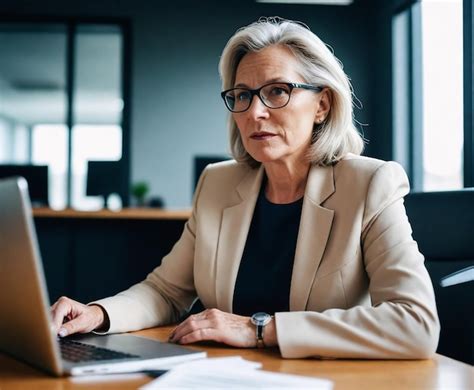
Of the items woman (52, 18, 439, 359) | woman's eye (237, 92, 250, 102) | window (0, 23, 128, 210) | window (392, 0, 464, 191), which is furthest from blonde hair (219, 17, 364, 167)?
window (0, 23, 128, 210)

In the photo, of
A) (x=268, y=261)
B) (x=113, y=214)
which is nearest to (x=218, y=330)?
(x=268, y=261)

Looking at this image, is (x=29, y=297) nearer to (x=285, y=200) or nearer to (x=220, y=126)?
(x=285, y=200)

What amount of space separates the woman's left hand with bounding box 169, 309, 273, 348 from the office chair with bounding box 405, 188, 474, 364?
58 centimetres

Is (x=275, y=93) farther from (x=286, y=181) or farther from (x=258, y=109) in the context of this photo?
(x=286, y=181)

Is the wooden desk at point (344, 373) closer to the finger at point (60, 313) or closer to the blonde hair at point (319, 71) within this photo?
the finger at point (60, 313)

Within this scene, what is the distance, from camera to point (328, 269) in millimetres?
1466

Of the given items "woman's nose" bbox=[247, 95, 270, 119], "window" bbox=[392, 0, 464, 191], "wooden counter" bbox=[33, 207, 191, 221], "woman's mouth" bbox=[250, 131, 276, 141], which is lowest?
"wooden counter" bbox=[33, 207, 191, 221]

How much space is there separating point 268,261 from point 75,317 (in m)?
0.53

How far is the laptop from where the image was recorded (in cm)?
86

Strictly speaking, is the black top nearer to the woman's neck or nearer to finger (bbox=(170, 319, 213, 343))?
the woman's neck

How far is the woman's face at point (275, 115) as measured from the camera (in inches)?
64.2

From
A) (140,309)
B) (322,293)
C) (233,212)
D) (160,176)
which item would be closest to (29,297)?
(140,309)

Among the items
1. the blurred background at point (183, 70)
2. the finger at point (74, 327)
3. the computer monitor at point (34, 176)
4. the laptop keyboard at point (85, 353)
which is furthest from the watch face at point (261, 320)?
the blurred background at point (183, 70)

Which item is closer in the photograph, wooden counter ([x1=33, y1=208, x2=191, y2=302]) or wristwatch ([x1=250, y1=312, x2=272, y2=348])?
wristwatch ([x1=250, y1=312, x2=272, y2=348])
